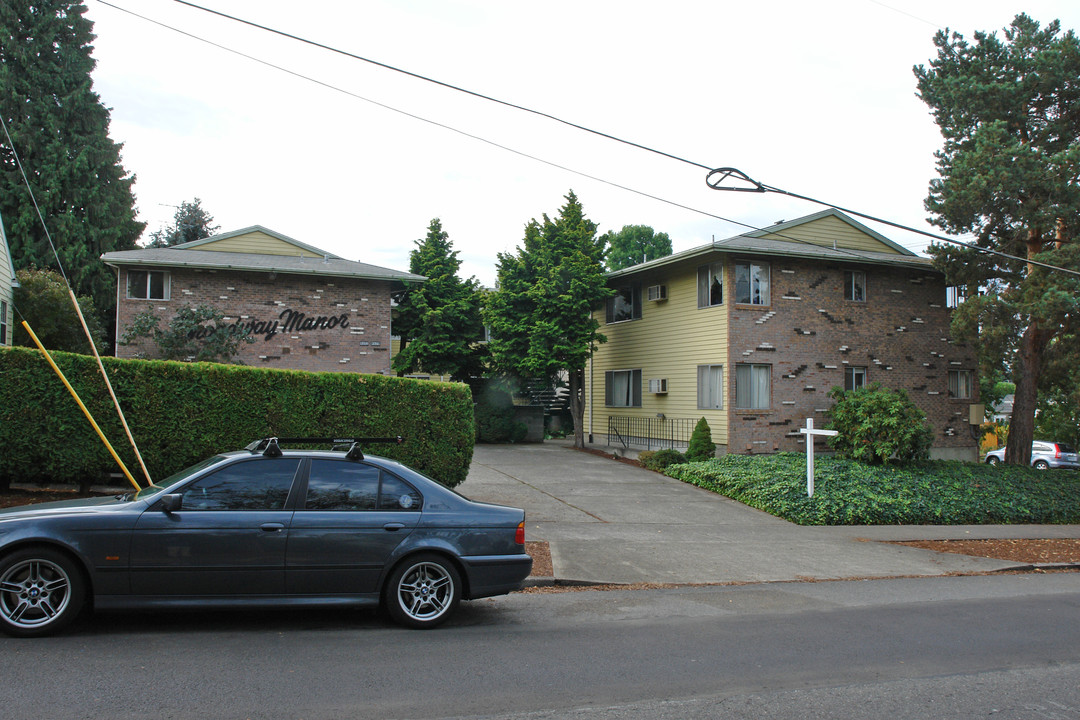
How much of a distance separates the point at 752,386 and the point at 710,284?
3.08 metres

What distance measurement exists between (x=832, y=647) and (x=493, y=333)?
769 inches

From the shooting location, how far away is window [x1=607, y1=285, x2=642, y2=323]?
25.4 m

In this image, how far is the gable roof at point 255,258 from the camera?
2119 cm

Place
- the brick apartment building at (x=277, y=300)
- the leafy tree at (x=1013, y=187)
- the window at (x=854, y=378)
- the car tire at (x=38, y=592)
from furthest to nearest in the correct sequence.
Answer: the window at (x=854, y=378) → the brick apartment building at (x=277, y=300) → the leafy tree at (x=1013, y=187) → the car tire at (x=38, y=592)

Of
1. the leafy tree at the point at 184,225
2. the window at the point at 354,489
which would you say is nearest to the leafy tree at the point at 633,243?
the leafy tree at the point at 184,225

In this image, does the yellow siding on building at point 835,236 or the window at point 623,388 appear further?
the window at point 623,388

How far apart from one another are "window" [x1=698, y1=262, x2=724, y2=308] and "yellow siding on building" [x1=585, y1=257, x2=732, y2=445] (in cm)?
20

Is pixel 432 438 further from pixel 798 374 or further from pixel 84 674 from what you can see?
pixel 798 374

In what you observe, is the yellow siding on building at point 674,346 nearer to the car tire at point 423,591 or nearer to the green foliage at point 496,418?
the green foliage at point 496,418

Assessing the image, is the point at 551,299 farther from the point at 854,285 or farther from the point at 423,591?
the point at 423,591

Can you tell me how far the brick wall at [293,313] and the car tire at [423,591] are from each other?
1655 cm

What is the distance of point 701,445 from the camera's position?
20.0 meters

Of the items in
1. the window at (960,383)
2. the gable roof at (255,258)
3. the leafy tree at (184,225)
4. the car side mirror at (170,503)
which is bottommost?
the car side mirror at (170,503)

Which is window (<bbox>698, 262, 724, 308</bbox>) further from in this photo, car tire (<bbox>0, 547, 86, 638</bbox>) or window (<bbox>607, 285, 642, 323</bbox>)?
car tire (<bbox>0, 547, 86, 638</bbox>)
